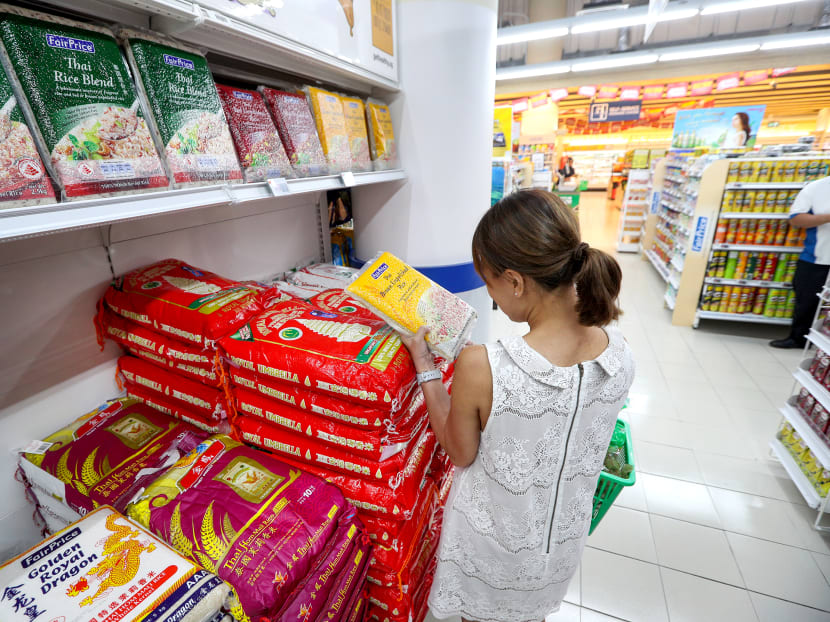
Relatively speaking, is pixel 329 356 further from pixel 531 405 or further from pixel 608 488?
pixel 608 488

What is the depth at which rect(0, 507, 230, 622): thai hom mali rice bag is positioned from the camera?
77 cm

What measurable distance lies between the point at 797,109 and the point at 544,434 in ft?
78.2

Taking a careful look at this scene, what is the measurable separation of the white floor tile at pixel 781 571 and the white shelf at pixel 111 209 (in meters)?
2.69

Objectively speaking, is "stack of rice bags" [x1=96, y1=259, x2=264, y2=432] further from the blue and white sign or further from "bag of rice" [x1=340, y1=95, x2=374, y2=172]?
the blue and white sign

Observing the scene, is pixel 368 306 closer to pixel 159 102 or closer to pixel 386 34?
pixel 159 102

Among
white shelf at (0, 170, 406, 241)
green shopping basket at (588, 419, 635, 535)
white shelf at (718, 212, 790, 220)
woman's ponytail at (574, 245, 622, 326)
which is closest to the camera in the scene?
white shelf at (0, 170, 406, 241)

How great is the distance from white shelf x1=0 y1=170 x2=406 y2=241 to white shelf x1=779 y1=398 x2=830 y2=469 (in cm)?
283

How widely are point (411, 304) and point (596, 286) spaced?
0.55 meters

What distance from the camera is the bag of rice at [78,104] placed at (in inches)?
29.7

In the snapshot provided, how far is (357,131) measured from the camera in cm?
169

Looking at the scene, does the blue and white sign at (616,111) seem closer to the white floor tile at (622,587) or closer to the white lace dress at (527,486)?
the white floor tile at (622,587)

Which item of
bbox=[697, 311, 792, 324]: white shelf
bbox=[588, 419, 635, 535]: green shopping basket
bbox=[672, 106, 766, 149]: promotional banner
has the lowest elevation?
bbox=[697, 311, 792, 324]: white shelf

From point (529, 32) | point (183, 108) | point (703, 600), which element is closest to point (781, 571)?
point (703, 600)

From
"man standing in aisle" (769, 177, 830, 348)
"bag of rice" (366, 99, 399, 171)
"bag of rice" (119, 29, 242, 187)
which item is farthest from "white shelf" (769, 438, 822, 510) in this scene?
"bag of rice" (119, 29, 242, 187)
